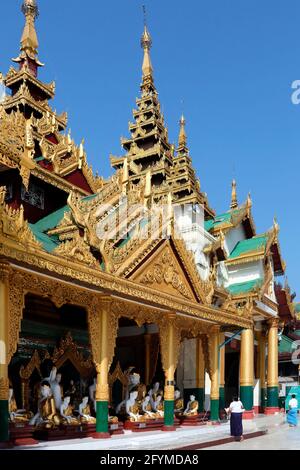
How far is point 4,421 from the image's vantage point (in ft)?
29.0

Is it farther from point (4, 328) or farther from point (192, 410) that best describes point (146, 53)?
point (4, 328)

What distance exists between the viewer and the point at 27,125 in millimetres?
12617

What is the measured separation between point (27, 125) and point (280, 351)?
2383 centimetres

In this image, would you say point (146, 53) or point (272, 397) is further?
point (146, 53)

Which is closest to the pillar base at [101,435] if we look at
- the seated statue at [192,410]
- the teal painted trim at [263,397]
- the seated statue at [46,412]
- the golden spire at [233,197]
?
the seated statue at [46,412]

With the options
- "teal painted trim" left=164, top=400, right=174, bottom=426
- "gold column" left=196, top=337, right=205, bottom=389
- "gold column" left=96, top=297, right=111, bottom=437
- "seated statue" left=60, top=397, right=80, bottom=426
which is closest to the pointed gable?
"gold column" left=96, top=297, right=111, bottom=437

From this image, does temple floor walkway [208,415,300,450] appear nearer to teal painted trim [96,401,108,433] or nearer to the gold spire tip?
teal painted trim [96,401,108,433]

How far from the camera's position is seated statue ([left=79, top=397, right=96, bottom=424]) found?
12.3 meters

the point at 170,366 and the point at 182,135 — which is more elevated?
the point at 182,135

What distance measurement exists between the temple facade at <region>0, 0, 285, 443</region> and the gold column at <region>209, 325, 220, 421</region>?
0.04 meters

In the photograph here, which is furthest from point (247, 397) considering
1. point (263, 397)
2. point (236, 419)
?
point (236, 419)

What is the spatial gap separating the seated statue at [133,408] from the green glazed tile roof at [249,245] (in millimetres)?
10415

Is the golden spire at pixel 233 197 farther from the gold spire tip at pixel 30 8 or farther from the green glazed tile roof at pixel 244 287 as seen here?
the gold spire tip at pixel 30 8

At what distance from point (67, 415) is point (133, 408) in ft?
8.06
